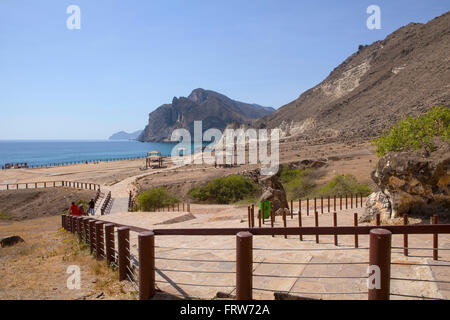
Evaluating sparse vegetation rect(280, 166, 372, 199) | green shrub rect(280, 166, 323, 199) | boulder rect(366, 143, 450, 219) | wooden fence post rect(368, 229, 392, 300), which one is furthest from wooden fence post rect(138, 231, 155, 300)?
green shrub rect(280, 166, 323, 199)

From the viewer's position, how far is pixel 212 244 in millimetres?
8391

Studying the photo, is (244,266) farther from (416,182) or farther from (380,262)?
(416,182)

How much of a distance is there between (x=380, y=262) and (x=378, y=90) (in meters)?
78.1

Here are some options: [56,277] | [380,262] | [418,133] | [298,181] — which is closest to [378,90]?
[298,181]

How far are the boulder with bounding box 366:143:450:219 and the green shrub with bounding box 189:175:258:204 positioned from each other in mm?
18135

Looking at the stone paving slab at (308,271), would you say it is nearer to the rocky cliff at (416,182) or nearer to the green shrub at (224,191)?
the rocky cliff at (416,182)

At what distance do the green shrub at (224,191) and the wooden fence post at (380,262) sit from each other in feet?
76.2

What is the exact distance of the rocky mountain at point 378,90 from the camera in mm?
54281

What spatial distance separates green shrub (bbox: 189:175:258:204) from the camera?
2711cm

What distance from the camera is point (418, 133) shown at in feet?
44.3

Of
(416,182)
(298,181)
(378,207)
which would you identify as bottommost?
(298,181)
